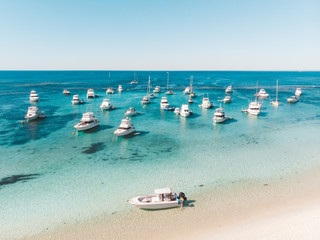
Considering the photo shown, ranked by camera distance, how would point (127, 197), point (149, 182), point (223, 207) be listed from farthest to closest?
point (149, 182), point (127, 197), point (223, 207)

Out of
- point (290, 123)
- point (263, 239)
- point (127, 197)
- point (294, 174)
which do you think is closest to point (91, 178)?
point (127, 197)

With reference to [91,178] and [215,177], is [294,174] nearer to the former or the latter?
[215,177]

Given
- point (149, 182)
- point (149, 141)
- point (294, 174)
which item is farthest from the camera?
point (149, 141)

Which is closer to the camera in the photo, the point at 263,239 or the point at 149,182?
the point at 263,239

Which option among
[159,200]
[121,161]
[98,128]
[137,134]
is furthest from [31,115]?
[159,200]

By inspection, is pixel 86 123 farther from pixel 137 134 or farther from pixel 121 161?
pixel 121 161

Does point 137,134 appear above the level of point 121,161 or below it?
above
